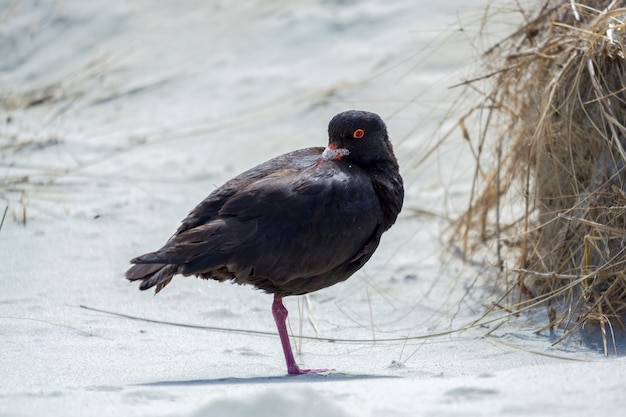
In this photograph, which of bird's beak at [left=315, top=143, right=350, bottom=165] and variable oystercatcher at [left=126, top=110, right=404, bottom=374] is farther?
bird's beak at [left=315, top=143, right=350, bottom=165]

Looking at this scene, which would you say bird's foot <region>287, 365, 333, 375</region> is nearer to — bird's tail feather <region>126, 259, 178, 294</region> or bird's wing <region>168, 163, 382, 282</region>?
bird's wing <region>168, 163, 382, 282</region>

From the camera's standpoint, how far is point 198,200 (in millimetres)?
6062

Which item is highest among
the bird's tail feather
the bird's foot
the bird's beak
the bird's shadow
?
the bird's beak

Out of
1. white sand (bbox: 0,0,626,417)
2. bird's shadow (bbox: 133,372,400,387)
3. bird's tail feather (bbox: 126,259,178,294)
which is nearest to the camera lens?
white sand (bbox: 0,0,626,417)

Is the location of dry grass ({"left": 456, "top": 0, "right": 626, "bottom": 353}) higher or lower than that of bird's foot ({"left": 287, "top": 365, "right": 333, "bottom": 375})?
higher

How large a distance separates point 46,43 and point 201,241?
5.71 metres

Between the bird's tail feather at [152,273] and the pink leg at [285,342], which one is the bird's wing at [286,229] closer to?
the bird's tail feather at [152,273]

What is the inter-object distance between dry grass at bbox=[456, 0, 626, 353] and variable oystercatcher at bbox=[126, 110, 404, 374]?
81 cm

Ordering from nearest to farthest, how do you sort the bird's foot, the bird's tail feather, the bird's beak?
the bird's tail feather, the bird's foot, the bird's beak

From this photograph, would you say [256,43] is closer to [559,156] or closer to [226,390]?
[559,156]

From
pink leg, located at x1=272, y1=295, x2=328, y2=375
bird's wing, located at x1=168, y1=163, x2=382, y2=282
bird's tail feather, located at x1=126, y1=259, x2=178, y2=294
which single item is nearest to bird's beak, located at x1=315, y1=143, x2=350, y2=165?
bird's wing, located at x1=168, y1=163, x2=382, y2=282

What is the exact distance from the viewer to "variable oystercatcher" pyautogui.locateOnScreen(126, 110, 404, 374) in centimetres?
376

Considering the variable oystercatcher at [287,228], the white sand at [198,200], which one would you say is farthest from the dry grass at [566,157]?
the variable oystercatcher at [287,228]

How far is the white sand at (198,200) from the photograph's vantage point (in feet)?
10.2
